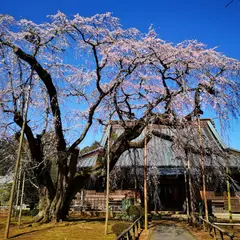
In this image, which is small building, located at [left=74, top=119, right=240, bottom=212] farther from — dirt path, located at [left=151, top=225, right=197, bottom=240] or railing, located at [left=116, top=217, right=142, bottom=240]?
railing, located at [left=116, top=217, right=142, bottom=240]

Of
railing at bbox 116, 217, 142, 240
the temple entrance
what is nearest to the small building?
the temple entrance

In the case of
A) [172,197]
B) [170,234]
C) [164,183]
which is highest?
[164,183]

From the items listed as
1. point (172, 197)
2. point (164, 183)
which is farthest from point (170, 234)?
point (172, 197)

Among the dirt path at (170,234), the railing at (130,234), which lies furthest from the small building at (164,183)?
the railing at (130,234)

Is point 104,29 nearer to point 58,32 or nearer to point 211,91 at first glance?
point 58,32

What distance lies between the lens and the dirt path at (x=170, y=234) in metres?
10.0

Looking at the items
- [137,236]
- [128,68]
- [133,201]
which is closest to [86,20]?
[128,68]

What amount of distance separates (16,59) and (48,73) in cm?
157

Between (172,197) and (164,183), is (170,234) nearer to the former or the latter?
(164,183)

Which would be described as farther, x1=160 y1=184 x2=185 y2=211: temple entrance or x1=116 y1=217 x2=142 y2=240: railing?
x1=160 y1=184 x2=185 y2=211: temple entrance

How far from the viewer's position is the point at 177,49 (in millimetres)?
10625

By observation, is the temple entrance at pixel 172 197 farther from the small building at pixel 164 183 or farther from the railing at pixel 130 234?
the railing at pixel 130 234

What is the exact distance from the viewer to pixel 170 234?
10836 mm

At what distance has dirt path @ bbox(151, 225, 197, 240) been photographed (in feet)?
32.8
